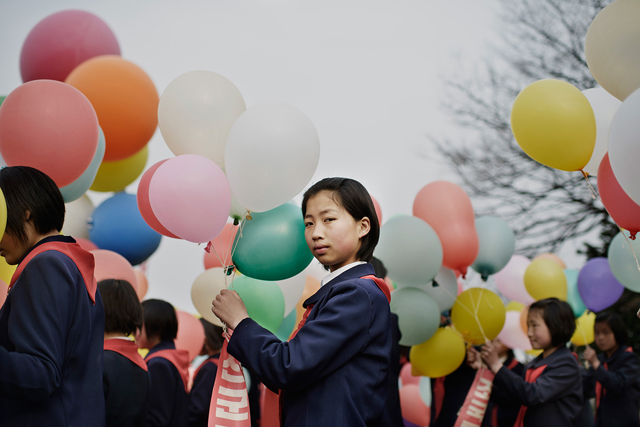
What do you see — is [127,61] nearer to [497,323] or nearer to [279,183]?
[279,183]

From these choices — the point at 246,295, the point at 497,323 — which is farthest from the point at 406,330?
the point at 246,295

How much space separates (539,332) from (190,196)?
2756 mm

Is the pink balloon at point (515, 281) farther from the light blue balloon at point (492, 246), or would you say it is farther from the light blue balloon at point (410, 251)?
the light blue balloon at point (410, 251)

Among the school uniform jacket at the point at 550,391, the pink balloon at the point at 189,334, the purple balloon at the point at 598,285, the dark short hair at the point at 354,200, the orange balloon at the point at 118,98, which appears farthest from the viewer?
the purple balloon at the point at 598,285

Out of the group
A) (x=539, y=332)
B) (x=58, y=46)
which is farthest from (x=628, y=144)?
(x=58, y=46)

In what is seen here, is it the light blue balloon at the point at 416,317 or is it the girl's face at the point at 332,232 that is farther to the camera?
the light blue balloon at the point at 416,317

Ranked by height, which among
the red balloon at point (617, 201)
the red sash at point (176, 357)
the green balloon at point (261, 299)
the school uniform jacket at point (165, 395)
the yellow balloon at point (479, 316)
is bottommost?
the school uniform jacket at point (165, 395)

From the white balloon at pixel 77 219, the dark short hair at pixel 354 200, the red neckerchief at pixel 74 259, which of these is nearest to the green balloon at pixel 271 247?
the dark short hair at pixel 354 200

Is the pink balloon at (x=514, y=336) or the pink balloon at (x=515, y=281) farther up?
the pink balloon at (x=515, y=281)

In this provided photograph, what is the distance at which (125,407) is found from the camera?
98.4 inches

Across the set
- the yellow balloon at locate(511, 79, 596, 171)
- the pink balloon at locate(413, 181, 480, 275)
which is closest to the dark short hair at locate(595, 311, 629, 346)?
the pink balloon at locate(413, 181, 480, 275)

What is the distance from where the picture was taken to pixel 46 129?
2441 mm

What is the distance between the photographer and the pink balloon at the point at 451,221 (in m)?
3.50

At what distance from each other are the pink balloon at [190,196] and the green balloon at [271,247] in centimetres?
16
